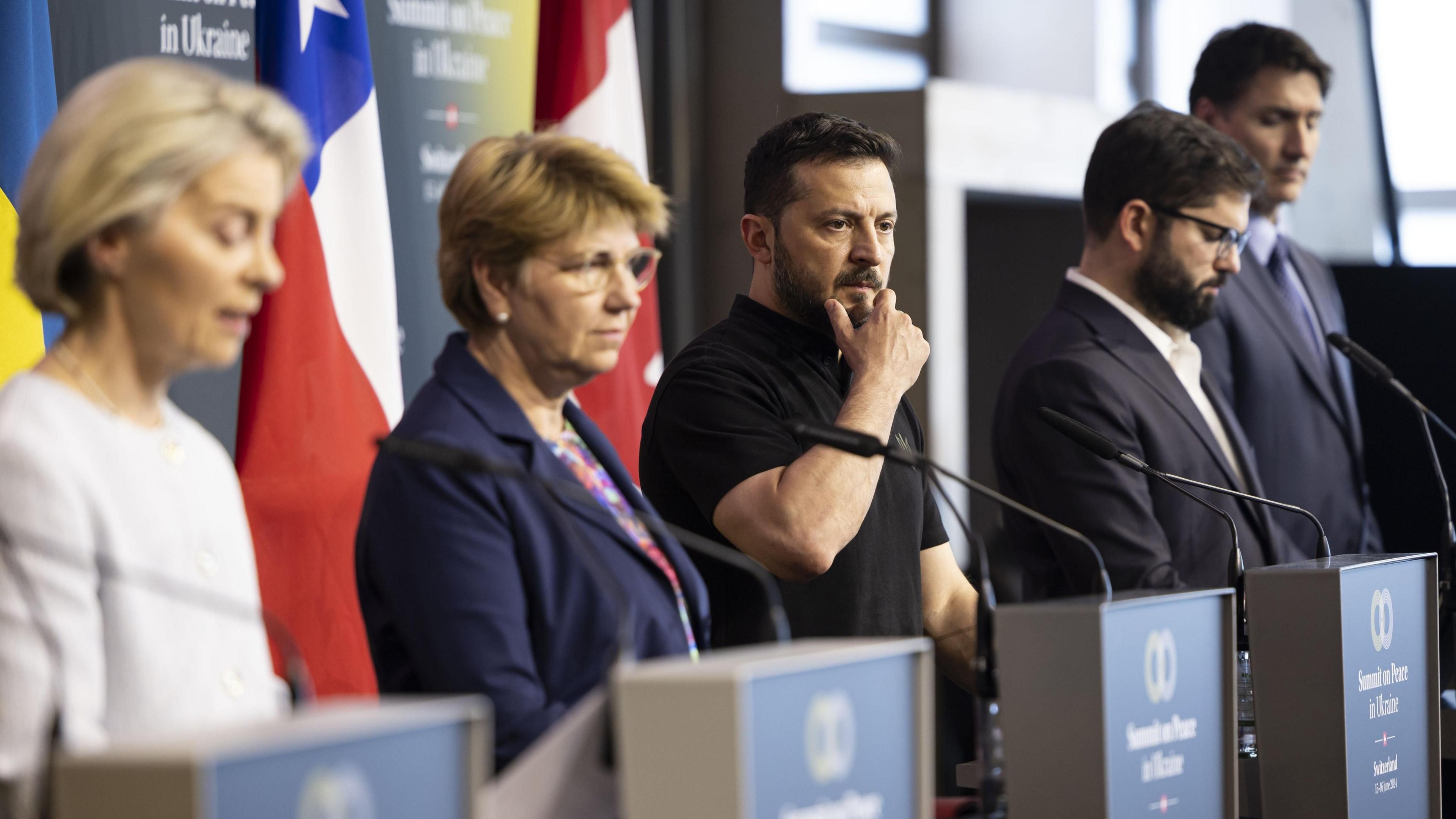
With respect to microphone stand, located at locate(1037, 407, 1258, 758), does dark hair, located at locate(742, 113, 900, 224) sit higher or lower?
higher

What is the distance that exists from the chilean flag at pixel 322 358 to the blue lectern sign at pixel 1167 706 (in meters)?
1.85

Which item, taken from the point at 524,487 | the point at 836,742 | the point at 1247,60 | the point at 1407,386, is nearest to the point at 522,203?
the point at 524,487

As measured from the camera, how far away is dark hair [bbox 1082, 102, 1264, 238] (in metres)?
3.12

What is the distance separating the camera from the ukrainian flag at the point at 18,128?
2.50 metres

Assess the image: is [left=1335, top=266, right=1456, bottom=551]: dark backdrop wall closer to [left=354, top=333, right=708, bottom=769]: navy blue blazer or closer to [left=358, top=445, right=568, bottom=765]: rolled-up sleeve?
[left=354, top=333, right=708, bottom=769]: navy blue blazer

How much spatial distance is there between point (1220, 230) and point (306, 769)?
244 centimetres

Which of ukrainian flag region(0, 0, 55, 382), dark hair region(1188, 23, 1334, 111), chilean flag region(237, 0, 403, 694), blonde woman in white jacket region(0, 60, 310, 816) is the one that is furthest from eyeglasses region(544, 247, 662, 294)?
dark hair region(1188, 23, 1334, 111)

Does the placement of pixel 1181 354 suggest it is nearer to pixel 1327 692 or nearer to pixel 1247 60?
pixel 1247 60

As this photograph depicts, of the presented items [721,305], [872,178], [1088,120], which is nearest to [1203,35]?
[1088,120]

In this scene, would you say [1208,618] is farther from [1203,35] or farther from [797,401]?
[1203,35]

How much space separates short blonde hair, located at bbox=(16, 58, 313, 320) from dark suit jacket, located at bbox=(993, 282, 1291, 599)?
1.71 metres

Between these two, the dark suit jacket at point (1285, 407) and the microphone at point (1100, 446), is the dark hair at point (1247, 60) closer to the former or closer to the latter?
the dark suit jacket at point (1285, 407)

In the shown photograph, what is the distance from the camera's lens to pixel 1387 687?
2.03 meters

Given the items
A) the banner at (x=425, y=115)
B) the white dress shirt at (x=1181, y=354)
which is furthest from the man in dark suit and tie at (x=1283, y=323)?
the banner at (x=425, y=115)
